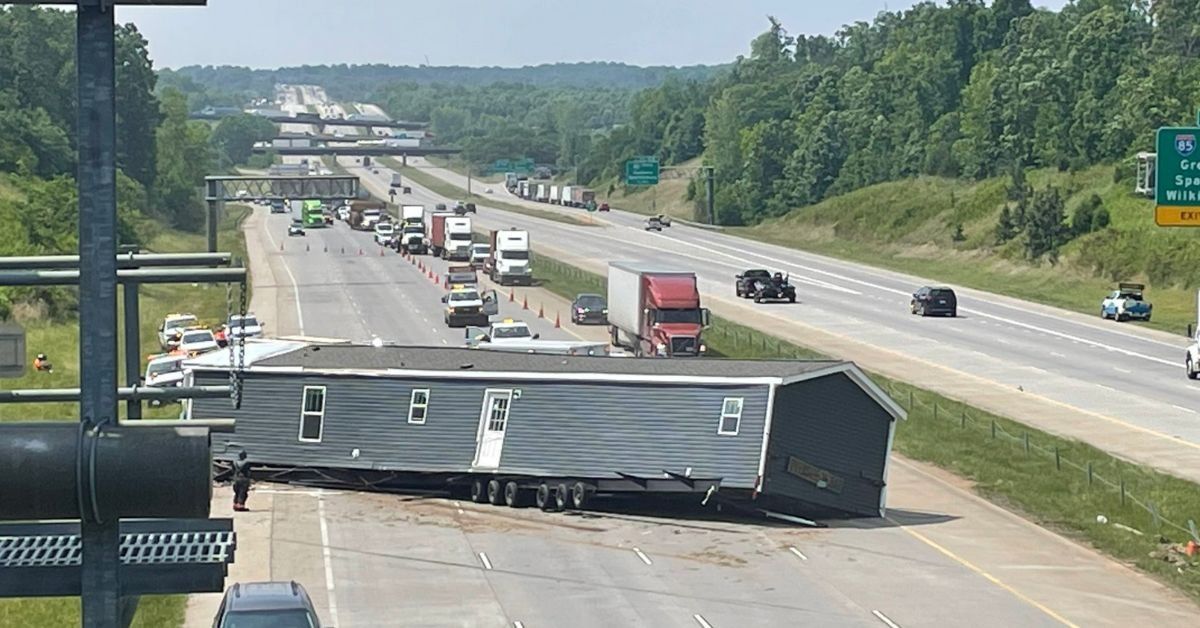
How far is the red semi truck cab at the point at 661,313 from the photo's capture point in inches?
2549

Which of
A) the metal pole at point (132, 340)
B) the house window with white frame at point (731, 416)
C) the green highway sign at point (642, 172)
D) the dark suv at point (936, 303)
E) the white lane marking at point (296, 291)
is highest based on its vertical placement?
the metal pole at point (132, 340)

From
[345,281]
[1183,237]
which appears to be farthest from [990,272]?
[345,281]

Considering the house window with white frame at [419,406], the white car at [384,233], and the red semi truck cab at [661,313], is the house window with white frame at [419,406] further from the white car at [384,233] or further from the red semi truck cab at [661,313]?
the white car at [384,233]

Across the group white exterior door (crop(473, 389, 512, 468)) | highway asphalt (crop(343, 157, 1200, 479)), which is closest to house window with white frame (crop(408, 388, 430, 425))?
white exterior door (crop(473, 389, 512, 468))

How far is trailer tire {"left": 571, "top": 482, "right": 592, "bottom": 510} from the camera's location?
128 ft

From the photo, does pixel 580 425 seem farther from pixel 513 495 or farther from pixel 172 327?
pixel 172 327

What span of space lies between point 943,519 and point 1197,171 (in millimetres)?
15537

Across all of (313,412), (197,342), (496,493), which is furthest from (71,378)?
(496,493)

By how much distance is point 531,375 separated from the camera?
133 feet

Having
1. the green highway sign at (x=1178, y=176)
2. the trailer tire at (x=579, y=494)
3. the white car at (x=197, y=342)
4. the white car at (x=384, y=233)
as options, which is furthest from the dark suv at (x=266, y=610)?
the white car at (x=384, y=233)

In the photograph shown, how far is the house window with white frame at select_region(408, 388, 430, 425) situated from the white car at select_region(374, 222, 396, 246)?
101 meters

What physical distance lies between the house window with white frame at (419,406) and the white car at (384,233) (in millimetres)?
101214

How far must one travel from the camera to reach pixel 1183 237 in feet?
325

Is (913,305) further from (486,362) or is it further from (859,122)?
(859,122)
